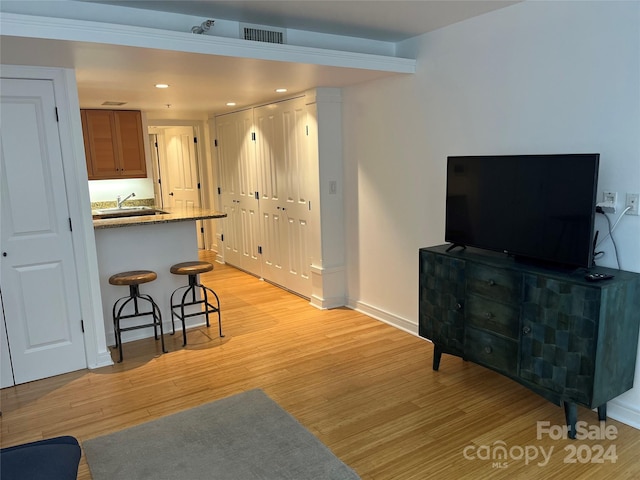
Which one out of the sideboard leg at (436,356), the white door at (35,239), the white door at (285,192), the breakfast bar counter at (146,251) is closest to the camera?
the white door at (35,239)

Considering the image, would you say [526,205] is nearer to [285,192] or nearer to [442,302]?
[442,302]

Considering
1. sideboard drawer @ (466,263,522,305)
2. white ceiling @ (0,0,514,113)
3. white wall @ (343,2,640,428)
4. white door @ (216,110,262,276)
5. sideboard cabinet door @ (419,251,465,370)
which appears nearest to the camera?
white wall @ (343,2,640,428)

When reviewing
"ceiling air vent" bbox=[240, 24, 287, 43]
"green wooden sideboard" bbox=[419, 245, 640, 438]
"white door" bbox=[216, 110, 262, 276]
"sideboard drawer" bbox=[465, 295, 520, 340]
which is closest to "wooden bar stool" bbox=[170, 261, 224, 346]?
"white door" bbox=[216, 110, 262, 276]

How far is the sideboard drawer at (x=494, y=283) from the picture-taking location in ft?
8.99

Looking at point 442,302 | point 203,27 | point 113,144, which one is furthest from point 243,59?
point 113,144

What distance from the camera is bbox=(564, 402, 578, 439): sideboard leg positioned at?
2.57 metres

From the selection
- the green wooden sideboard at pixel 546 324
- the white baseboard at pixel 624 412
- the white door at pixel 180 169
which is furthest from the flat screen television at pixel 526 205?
the white door at pixel 180 169

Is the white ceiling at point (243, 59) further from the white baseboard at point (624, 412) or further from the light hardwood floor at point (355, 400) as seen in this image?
the white baseboard at point (624, 412)

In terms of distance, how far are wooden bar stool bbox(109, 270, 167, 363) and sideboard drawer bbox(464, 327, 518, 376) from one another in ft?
8.01

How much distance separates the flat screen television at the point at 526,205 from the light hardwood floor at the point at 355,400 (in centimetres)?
98

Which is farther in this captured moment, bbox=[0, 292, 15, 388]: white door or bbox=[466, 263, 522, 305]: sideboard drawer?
bbox=[0, 292, 15, 388]: white door

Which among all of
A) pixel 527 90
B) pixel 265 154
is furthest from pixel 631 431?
pixel 265 154

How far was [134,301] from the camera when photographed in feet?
13.5

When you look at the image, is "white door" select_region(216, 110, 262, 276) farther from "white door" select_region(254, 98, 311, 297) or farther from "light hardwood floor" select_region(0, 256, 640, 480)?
"light hardwood floor" select_region(0, 256, 640, 480)
